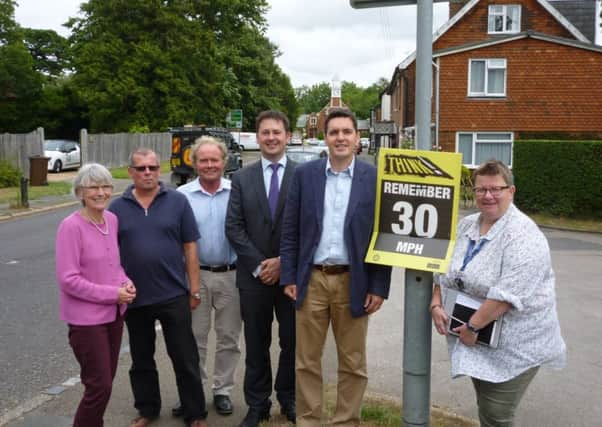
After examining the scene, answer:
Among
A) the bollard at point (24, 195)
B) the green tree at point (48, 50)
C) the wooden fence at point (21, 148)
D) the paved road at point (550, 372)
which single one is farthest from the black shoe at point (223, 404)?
the green tree at point (48, 50)

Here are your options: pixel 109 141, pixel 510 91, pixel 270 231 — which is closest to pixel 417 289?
pixel 270 231

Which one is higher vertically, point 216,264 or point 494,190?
point 494,190

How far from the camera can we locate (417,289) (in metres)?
3.32

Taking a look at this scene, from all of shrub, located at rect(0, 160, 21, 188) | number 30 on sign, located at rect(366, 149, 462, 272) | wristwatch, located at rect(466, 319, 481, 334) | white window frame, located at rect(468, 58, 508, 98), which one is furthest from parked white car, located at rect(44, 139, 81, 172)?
wristwatch, located at rect(466, 319, 481, 334)

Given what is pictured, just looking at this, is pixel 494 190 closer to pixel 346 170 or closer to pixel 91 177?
pixel 346 170

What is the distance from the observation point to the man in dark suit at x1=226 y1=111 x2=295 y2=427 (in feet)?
14.0

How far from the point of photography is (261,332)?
440 cm

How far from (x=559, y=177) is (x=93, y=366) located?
1585 centimetres

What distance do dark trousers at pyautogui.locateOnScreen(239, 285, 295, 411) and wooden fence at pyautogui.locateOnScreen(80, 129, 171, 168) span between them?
87.9 ft

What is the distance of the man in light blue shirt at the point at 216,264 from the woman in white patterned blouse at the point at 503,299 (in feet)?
5.64

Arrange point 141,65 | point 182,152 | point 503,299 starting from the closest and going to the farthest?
point 503,299 < point 182,152 < point 141,65

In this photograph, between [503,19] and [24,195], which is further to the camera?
[503,19]

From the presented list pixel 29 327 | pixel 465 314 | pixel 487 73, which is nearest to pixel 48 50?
pixel 487 73

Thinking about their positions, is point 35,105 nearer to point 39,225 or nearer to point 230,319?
point 39,225
